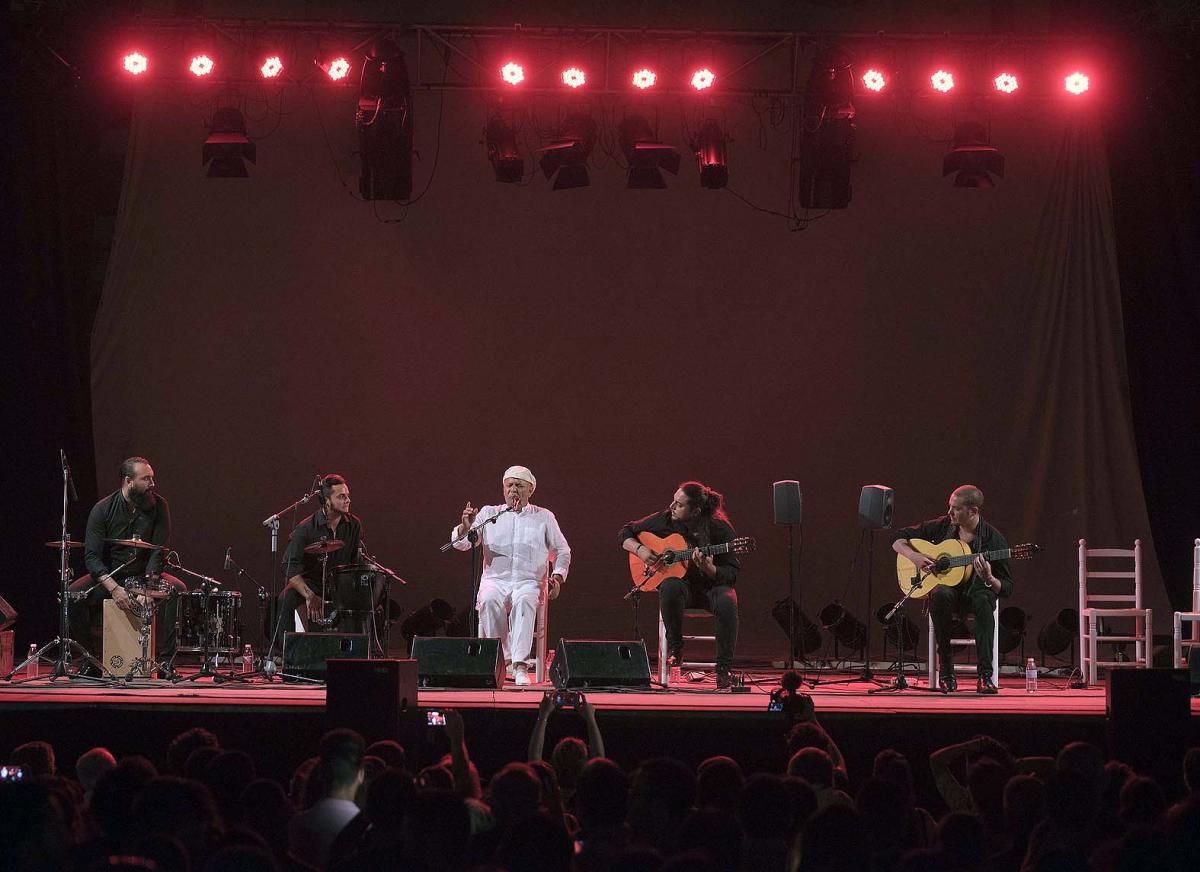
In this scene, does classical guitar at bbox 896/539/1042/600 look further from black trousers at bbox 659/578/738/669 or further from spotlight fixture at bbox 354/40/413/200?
spotlight fixture at bbox 354/40/413/200

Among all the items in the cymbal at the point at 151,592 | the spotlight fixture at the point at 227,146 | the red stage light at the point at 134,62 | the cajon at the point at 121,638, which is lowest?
the cajon at the point at 121,638

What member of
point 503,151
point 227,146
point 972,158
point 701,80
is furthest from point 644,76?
point 227,146

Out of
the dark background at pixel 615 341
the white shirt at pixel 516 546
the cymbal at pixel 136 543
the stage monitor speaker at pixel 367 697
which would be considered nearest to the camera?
the stage monitor speaker at pixel 367 697

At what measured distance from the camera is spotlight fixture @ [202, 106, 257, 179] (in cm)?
909

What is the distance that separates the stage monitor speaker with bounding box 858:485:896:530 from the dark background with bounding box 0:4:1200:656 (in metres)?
1.74

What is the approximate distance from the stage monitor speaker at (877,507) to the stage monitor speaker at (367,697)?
364 cm

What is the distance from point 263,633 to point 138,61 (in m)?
3.80

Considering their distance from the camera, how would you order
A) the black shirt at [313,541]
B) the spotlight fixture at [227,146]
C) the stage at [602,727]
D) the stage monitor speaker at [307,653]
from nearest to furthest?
the stage at [602,727], the stage monitor speaker at [307,653], the black shirt at [313,541], the spotlight fixture at [227,146]

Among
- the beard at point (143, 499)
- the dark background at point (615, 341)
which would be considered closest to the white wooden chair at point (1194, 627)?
the dark background at point (615, 341)

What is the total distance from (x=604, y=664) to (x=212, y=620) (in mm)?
2452

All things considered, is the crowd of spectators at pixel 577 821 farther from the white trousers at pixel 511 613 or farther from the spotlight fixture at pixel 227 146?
the spotlight fixture at pixel 227 146

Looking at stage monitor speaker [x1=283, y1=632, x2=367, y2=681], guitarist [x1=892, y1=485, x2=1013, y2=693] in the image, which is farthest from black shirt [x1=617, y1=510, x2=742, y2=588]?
stage monitor speaker [x1=283, y1=632, x2=367, y2=681]

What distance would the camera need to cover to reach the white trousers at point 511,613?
794 centimetres

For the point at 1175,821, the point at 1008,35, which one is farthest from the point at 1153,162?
the point at 1175,821
